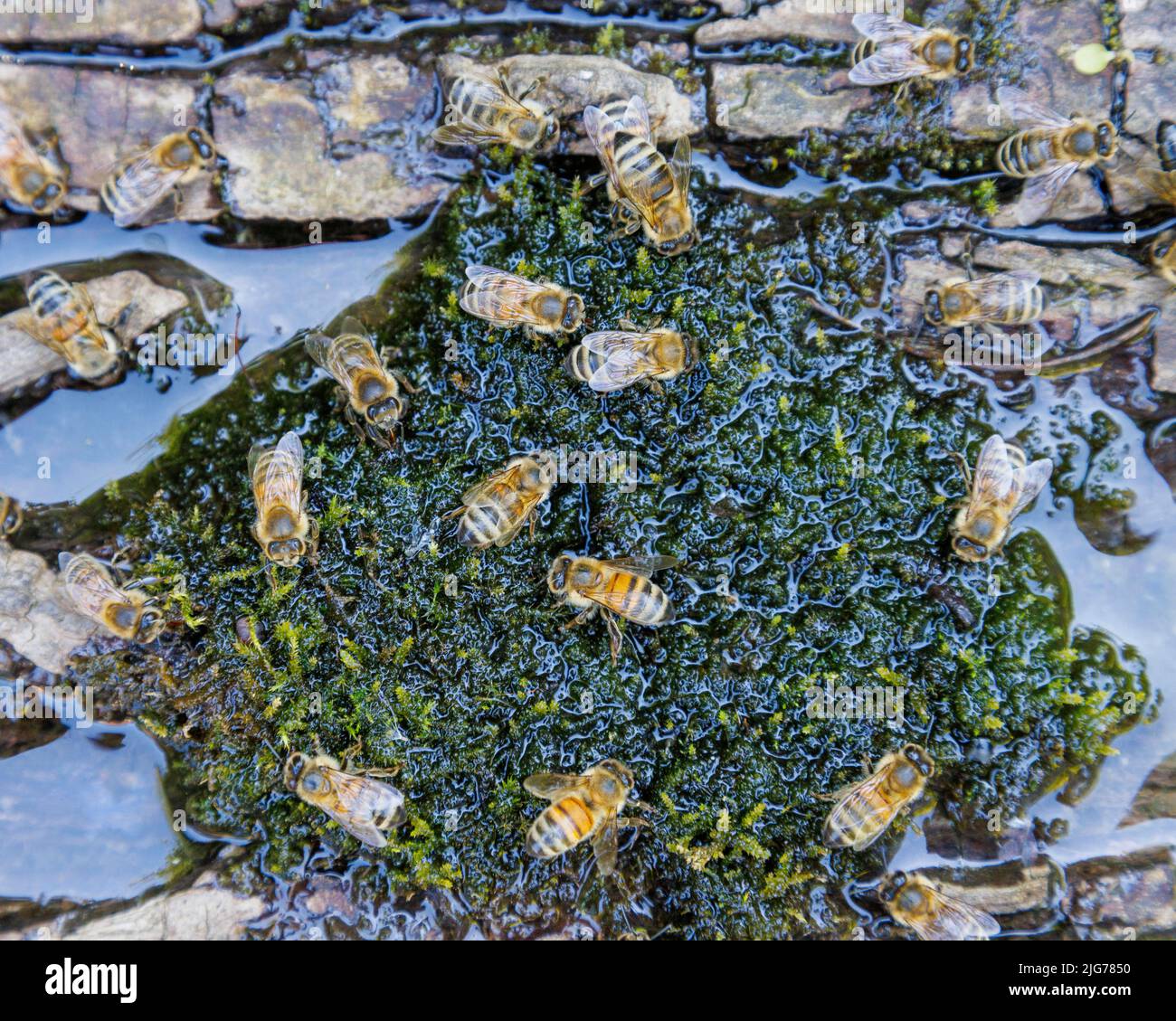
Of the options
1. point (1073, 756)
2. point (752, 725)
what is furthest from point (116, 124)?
point (1073, 756)

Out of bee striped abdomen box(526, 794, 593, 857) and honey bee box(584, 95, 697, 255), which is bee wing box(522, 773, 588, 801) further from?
honey bee box(584, 95, 697, 255)

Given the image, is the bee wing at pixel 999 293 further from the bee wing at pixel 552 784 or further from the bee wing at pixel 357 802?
the bee wing at pixel 357 802

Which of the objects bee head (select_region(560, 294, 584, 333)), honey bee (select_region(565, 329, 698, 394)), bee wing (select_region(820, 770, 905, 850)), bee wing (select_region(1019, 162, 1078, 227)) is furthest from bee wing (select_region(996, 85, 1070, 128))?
bee wing (select_region(820, 770, 905, 850))

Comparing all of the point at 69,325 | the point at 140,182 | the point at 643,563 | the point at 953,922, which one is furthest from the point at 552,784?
the point at 140,182

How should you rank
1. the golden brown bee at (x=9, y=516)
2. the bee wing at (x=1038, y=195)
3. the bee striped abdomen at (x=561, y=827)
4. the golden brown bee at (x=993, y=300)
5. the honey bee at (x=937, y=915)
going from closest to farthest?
the bee striped abdomen at (x=561, y=827)
the honey bee at (x=937, y=915)
the golden brown bee at (x=993, y=300)
the bee wing at (x=1038, y=195)
the golden brown bee at (x=9, y=516)

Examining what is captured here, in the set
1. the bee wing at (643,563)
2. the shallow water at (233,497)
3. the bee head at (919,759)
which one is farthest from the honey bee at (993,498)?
the bee wing at (643,563)

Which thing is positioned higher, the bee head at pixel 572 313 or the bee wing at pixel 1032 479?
the bee head at pixel 572 313

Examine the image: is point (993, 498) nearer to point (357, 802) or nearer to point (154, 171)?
point (357, 802)
